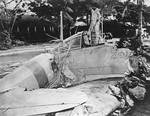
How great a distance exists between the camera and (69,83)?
11.7 metres

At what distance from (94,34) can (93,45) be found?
836 millimetres

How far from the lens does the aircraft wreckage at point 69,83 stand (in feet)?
26.2

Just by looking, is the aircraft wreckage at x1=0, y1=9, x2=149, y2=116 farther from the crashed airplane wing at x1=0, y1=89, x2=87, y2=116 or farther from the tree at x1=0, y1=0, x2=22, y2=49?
the tree at x1=0, y1=0, x2=22, y2=49

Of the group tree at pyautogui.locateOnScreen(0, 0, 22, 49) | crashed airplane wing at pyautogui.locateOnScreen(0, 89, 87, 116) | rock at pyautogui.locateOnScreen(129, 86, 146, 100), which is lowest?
rock at pyautogui.locateOnScreen(129, 86, 146, 100)

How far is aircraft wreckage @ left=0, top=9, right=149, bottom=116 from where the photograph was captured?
8.00 m

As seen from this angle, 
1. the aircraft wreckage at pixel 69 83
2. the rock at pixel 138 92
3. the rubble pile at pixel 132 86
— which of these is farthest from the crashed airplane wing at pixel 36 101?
the rock at pixel 138 92

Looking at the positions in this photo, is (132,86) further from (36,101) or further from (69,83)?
(36,101)

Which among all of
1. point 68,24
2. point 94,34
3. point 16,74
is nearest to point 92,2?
point 68,24

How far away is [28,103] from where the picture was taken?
8.00 meters

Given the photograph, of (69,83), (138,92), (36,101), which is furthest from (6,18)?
(36,101)

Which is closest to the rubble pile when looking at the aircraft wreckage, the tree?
the aircraft wreckage

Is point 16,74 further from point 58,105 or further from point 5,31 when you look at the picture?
point 5,31

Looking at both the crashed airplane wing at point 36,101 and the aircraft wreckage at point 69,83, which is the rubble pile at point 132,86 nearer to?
the aircraft wreckage at point 69,83

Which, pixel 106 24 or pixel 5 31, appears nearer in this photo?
pixel 5 31
